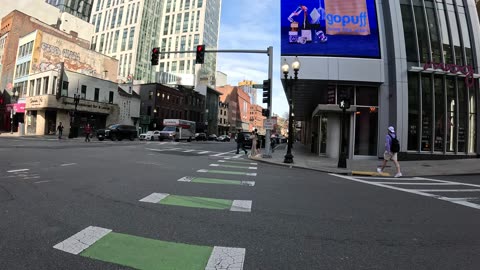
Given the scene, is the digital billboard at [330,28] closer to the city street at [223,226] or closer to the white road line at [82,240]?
the city street at [223,226]

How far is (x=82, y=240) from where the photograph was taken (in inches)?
159

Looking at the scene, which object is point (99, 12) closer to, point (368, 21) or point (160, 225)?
point (368, 21)

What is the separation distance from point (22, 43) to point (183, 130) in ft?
86.2

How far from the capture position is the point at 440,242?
450cm

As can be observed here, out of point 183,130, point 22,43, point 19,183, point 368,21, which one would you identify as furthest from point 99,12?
point 19,183

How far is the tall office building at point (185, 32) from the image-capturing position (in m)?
96.6

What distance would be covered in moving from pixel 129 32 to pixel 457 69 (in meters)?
83.6

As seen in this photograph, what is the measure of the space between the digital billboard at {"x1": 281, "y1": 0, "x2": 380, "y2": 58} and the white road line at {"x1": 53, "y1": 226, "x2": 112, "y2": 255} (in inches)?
738

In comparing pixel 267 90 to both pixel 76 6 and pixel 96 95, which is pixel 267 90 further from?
pixel 76 6

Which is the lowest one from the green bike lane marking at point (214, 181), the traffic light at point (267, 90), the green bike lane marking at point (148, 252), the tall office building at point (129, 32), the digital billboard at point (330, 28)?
the green bike lane marking at point (148, 252)

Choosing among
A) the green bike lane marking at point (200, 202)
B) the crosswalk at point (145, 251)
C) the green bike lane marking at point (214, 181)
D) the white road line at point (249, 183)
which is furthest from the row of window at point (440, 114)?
the crosswalk at point (145, 251)

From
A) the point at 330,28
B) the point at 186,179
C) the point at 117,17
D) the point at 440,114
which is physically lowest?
the point at 186,179

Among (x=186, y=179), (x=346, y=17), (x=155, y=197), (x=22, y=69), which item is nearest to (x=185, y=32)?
(x=22, y=69)

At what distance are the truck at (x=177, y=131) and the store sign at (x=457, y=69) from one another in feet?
106
